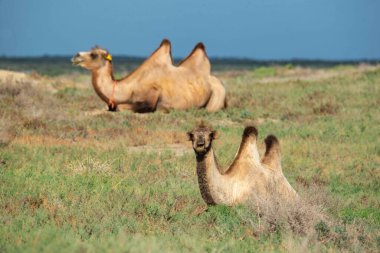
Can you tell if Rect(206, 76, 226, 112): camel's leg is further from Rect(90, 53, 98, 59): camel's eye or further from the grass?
Rect(90, 53, 98, 59): camel's eye

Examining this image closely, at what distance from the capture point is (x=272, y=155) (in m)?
11.6

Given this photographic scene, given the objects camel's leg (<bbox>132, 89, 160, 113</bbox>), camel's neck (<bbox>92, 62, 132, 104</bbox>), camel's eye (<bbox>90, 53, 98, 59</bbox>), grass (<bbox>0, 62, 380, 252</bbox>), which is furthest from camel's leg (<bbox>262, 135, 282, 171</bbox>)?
camel's eye (<bbox>90, 53, 98, 59</bbox>)

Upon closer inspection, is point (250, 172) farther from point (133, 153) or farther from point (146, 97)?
point (146, 97)

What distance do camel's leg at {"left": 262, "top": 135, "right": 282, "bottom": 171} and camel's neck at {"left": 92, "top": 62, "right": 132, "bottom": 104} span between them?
37.3 feet

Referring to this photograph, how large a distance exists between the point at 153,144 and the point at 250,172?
704cm

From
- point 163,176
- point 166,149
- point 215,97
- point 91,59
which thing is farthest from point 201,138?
point 215,97

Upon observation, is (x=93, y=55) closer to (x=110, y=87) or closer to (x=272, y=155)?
(x=110, y=87)

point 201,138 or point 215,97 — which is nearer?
point 201,138

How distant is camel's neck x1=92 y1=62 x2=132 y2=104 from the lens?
74.4 ft

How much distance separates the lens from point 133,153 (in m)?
16.2

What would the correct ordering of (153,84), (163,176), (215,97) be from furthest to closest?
1. (215,97)
2. (153,84)
3. (163,176)

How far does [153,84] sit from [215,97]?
6.79ft

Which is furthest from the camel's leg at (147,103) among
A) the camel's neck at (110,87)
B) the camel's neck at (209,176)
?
the camel's neck at (209,176)

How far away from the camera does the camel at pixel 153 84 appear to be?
22688 mm
